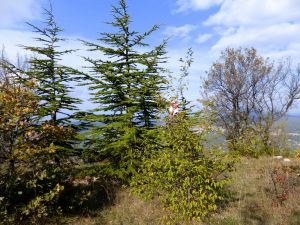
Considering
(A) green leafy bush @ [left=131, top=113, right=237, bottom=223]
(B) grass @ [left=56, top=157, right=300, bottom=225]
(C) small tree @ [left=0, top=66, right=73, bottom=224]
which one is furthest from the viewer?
(B) grass @ [left=56, top=157, right=300, bottom=225]

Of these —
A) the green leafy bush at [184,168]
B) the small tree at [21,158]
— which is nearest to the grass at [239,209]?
the green leafy bush at [184,168]

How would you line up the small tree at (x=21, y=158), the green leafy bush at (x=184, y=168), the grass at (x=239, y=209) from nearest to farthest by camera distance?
the green leafy bush at (x=184, y=168) < the small tree at (x=21, y=158) < the grass at (x=239, y=209)

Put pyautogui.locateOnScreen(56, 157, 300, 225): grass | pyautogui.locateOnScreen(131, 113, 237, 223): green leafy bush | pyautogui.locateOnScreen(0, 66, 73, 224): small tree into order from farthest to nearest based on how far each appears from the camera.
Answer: pyautogui.locateOnScreen(56, 157, 300, 225): grass → pyautogui.locateOnScreen(0, 66, 73, 224): small tree → pyautogui.locateOnScreen(131, 113, 237, 223): green leafy bush

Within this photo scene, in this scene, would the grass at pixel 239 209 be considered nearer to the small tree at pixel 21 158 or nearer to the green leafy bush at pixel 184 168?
the green leafy bush at pixel 184 168

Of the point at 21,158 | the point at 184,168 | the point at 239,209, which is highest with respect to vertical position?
the point at 21,158

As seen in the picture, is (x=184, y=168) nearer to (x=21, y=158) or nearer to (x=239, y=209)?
(x=239, y=209)

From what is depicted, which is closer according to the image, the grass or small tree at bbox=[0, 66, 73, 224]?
small tree at bbox=[0, 66, 73, 224]

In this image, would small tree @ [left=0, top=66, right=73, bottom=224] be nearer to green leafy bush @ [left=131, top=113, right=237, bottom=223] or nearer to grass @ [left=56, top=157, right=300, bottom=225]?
grass @ [left=56, top=157, right=300, bottom=225]

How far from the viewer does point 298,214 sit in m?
8.11

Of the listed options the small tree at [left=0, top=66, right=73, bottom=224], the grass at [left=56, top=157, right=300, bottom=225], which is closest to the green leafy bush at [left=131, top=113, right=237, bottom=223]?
the grass at [left=56, top=157, right=300, bottom=225]

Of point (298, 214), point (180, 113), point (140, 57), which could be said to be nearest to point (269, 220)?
point (298, 214)

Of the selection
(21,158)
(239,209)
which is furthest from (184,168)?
(21,158)

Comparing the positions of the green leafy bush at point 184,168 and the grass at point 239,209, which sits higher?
the green leafy bush at point 184,168

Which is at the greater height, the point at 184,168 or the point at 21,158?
the point at 21,158
